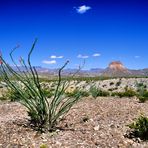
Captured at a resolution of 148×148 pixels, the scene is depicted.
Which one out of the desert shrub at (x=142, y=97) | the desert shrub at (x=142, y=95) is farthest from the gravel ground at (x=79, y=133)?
the desert shrub at (x=142, y=95)

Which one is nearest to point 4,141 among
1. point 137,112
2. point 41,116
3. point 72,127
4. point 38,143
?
point 38,143

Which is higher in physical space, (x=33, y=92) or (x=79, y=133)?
(x=33, y=92)

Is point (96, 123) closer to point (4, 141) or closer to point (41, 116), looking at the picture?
point (41, 116)

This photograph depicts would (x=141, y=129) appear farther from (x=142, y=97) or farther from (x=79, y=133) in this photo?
(x=142, y=97)

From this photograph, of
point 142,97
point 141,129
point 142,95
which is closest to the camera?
point 141,129

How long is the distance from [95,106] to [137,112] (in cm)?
165

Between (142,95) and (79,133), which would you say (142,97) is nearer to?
(142,95)

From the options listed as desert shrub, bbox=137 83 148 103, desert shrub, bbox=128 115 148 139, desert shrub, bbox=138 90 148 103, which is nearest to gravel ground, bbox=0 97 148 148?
desert shrub, bbox=128 115 148 139

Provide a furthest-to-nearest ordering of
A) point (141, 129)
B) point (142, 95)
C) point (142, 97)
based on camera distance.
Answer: point (142, 95)
point (142, 97)
point (141, 129)

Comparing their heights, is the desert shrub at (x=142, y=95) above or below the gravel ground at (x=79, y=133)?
above

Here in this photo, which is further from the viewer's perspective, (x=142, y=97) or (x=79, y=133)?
(x=142, y=97)

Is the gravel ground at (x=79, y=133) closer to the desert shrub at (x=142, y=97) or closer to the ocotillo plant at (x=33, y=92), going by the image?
the ocotillo plant at (x=33, y=92)

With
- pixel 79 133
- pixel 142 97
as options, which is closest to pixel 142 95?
pixel 142 97

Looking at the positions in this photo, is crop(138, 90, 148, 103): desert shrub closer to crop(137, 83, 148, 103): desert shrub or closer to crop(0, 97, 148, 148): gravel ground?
crop(137, 83, 148, 103): desert shrub
